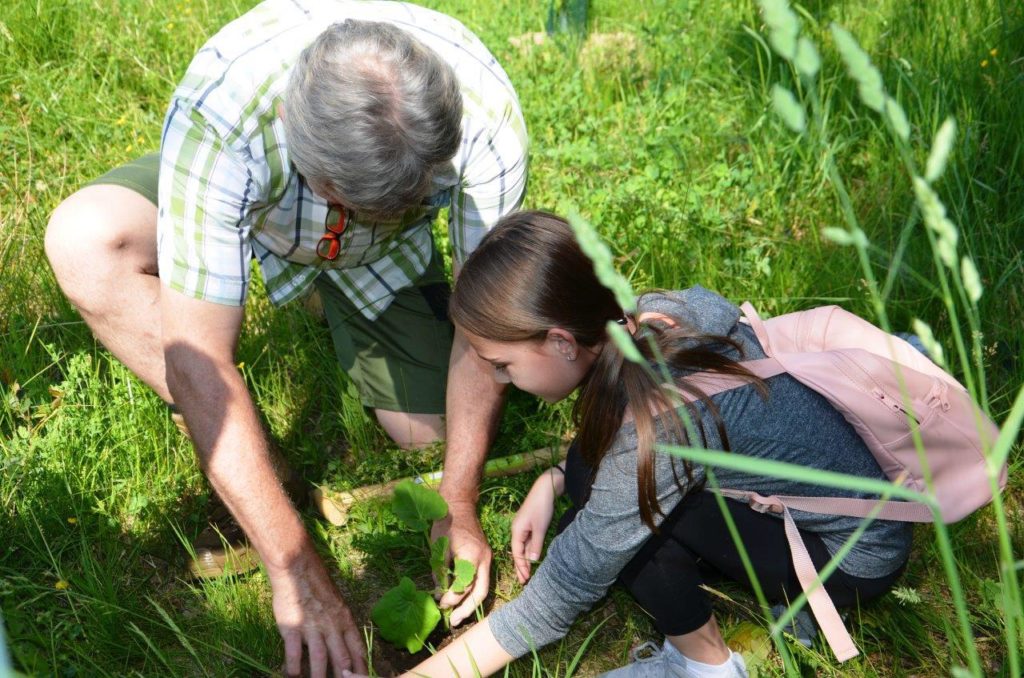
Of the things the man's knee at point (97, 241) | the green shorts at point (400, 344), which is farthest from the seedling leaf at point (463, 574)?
the man's knee at point (97, 241)

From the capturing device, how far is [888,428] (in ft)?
6.33

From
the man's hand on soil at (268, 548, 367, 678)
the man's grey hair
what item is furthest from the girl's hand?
the man's grey hair

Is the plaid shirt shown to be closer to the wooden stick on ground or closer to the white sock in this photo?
the wooden stick on ground

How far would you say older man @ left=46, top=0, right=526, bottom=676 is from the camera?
6.75 ft

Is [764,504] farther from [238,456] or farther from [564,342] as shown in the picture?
[238,456]

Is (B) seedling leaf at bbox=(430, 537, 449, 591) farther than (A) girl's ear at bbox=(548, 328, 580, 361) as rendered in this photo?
Yes

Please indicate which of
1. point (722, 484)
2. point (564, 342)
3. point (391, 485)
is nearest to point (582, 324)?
point (564, 342)

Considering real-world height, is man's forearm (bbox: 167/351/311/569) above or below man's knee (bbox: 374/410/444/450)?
above

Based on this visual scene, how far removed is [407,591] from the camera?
225 centimetres

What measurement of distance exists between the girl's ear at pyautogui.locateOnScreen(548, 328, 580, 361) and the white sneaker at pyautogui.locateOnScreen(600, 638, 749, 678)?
78 cm

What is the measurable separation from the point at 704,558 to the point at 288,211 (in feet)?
4.55

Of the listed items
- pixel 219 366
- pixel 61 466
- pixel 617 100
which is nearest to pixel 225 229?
pixel 219 366

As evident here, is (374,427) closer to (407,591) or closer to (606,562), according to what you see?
(407,591)

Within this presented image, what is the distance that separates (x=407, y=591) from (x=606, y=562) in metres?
0.53
